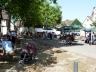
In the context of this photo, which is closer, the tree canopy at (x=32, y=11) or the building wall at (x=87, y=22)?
the tree canopy at (x=32, y=11)

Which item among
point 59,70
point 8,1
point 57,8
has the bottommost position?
point 59,70

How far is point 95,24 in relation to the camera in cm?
7838

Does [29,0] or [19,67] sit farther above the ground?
[29,0]

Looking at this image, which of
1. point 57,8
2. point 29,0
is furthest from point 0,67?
point 57,8

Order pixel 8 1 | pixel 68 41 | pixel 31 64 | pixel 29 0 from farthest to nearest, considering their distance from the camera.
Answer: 1. pixel 68 41
2. pixel 29 0
3. pixel 8 1
4. pixel 31 64

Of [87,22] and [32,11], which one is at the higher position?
[87,22]

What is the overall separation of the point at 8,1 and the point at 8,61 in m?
6.80

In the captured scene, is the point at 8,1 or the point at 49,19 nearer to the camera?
the point at 8,1

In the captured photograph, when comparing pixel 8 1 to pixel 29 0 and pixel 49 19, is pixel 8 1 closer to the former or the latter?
pixel 29 0

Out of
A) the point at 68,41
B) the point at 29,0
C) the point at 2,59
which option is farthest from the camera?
the point at 68,41

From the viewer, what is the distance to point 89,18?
10419 centimetres

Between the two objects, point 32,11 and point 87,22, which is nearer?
point 32,11

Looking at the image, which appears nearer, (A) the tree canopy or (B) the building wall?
(A) the tree canopy

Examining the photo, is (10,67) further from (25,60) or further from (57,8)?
(57,8)
